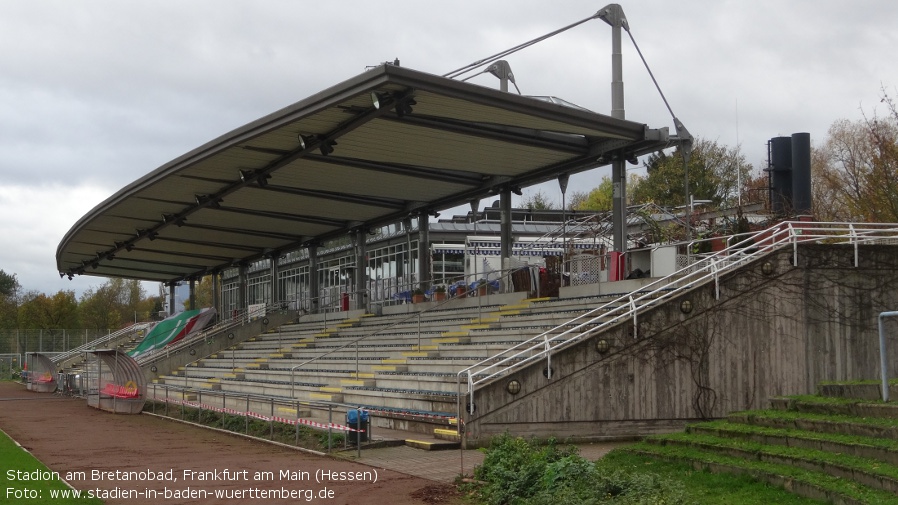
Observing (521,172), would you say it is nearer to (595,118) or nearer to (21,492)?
(595,118)

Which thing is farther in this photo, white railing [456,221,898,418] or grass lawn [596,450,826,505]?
white railing [456,221,898,418]

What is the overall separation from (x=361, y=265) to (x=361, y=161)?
12.1 meters

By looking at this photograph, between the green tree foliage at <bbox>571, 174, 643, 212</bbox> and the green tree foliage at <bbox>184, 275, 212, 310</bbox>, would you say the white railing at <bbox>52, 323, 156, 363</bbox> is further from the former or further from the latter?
the green tree foliage at <bbox>184, 275, 212, 310</bbox>

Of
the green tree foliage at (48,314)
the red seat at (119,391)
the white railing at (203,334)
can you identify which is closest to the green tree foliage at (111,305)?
the green tree foliage at (48,314)

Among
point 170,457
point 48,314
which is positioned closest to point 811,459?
point 170,457

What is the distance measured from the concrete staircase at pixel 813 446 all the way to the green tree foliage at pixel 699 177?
139 feet

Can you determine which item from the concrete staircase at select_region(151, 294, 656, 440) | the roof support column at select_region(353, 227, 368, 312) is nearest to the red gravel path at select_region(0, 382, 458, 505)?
the concrete staircase at select_region(151, 294, 656, 440)

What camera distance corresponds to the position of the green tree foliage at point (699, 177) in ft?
185

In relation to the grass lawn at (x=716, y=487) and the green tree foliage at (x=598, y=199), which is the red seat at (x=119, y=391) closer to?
the grass lawn at (x=716, y=487)

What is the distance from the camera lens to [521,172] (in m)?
25.6

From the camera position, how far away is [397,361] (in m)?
24.0

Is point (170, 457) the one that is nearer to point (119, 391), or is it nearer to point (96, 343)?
point (119, 391)

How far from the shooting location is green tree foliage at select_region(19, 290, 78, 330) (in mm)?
70562

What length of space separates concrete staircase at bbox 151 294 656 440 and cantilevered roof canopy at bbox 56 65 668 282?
3568 mm
